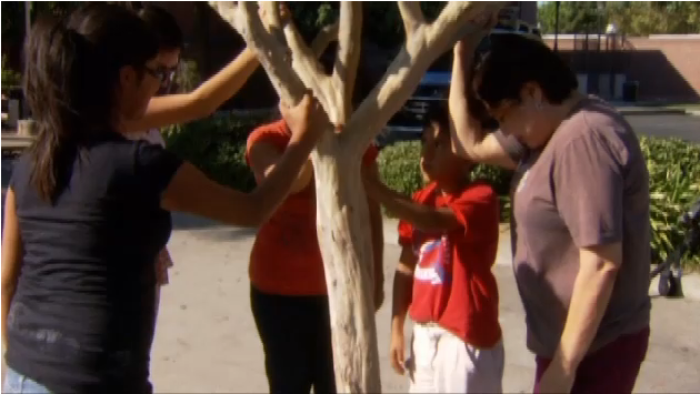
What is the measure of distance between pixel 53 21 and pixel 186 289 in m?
4.75

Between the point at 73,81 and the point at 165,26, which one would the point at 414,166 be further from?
the point at 73,81

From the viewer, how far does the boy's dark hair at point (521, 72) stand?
2.33 m

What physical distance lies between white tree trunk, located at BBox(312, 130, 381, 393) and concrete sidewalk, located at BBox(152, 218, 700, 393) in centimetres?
186

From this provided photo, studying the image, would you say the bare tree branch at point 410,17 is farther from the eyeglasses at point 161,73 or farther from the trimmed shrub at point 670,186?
the trimmed shrub at point 670,186

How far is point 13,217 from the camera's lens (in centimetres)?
224

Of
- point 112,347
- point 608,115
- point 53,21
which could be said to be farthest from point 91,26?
point 608,115

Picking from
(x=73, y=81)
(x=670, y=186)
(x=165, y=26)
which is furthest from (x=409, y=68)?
(x=670, y=186)

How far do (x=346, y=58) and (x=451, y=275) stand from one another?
73cm

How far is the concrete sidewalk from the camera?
490cm

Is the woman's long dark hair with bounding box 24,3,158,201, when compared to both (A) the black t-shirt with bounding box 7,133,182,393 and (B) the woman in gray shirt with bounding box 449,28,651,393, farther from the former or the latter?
(B) the woman in gray shirt with bounding box 449,28,651,393

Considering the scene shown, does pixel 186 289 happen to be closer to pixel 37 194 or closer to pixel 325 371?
pixel 325 371

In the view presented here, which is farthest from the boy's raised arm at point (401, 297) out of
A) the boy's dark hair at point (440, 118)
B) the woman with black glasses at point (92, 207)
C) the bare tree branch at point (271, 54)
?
the woman with black glasses at point (92, 207)

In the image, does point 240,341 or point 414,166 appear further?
point 414,166

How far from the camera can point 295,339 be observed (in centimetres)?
327
